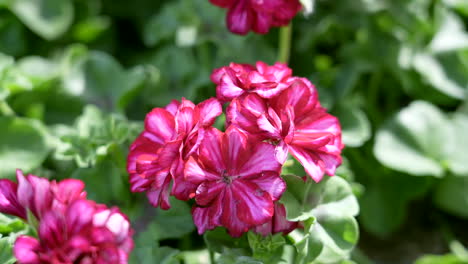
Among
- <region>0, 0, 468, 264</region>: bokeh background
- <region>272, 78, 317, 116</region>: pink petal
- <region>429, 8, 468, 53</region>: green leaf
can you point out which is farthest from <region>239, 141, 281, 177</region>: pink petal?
<region>429, 8, 468, 53</region>: green leaf

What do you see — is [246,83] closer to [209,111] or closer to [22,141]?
[209,111]

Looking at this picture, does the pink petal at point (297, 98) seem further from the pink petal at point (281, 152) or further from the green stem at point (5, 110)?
the green stem at point (5, 110)

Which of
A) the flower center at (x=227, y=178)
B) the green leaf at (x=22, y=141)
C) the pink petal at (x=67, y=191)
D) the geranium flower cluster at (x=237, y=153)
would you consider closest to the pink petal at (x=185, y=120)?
the geranium flower cluster at (x=237, y=153)

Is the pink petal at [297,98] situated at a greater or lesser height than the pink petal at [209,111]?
lesser

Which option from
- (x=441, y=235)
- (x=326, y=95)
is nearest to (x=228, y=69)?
(x=326, y=95)

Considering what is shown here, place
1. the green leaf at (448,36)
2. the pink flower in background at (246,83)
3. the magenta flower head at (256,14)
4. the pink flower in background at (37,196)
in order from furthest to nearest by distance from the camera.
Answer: the green leaf at (448,36) < the magenta flower head at (256,14) < the pink flower in background at (246,83) < the pink flower in background at (37,196)

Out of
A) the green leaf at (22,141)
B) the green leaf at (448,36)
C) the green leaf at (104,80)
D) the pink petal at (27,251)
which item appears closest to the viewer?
the pink petal at (27,251)
